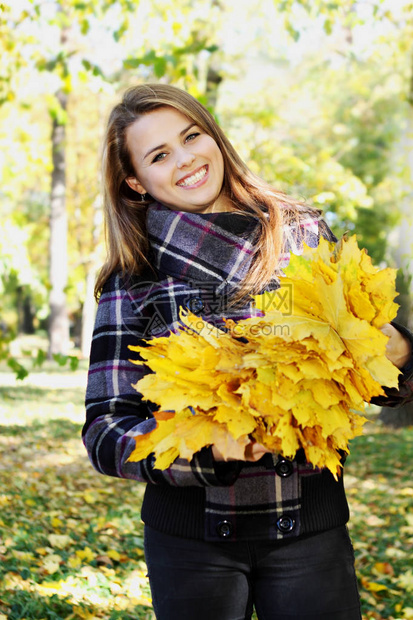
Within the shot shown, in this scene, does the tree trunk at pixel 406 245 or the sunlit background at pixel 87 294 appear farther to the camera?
the tree trunk at pixel 406 245

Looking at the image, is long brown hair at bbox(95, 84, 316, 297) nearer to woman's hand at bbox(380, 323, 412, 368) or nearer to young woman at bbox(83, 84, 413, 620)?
young woman at bbox(83, 84, 413, 620)

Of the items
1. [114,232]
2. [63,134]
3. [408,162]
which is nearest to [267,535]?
[114,232]

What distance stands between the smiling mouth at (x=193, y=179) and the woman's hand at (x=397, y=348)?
82 centimetres

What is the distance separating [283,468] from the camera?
1690 millimetres

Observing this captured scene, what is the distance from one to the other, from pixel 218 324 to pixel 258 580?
0.71m

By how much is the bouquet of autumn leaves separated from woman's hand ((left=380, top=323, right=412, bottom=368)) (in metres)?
0.21

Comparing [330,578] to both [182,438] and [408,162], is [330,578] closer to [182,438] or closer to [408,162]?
[182,438]

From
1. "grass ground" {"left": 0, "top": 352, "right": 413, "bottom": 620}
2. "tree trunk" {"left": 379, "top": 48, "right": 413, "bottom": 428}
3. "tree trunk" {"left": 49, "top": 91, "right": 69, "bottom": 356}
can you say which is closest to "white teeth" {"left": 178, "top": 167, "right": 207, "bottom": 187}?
"grass ground" {"left": 0, "top": 352, "right": 413, "bottom": 620}

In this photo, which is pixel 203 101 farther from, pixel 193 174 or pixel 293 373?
pixel 293 373

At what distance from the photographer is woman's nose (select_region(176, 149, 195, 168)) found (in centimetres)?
205

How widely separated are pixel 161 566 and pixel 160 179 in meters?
1.19

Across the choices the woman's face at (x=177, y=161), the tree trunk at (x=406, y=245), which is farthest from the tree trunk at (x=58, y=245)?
the woman's face at (x=177, y=161)

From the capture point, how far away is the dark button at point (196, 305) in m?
1.91

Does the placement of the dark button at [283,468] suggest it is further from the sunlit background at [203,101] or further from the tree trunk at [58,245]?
the tree trunk at [58,245]
